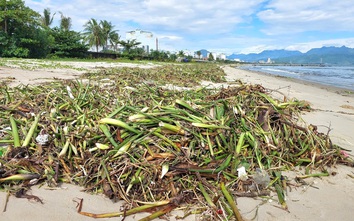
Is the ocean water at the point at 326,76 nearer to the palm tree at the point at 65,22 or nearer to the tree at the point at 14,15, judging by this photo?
the tree at the point at 14,15

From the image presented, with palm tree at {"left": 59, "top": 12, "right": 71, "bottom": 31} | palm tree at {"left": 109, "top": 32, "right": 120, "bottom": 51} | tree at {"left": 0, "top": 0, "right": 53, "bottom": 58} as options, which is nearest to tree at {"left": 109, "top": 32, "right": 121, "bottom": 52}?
palm tree at {"left": 109, "top": 32, "right": 120, "bottom": 51}

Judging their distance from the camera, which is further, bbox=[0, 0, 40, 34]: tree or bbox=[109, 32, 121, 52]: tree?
bbox=[109, 32, 121, 52]: tree

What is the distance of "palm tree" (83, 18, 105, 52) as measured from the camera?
4559 cm

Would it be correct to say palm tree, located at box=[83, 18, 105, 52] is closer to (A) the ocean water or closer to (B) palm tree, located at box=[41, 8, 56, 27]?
(B) palm tree, located at box=[41, 8, 56, 27]

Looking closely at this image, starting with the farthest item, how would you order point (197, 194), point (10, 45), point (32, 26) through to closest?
point (32, 26), point (10, 45), point (197, 194)

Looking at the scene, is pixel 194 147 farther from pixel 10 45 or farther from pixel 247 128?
pixel 10 45

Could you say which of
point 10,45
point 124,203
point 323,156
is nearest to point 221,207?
point 124,203

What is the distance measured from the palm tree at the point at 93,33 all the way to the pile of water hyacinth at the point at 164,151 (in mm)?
46663

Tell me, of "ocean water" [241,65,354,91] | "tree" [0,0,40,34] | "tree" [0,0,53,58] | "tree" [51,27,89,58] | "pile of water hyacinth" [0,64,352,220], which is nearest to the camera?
"pile of water hyacinth" [0,64,352,220]

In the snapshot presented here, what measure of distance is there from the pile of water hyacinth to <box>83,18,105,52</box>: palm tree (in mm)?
46663

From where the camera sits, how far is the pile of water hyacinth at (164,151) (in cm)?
197

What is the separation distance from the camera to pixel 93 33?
151 ft

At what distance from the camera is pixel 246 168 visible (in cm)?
225

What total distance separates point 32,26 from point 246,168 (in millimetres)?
32049
